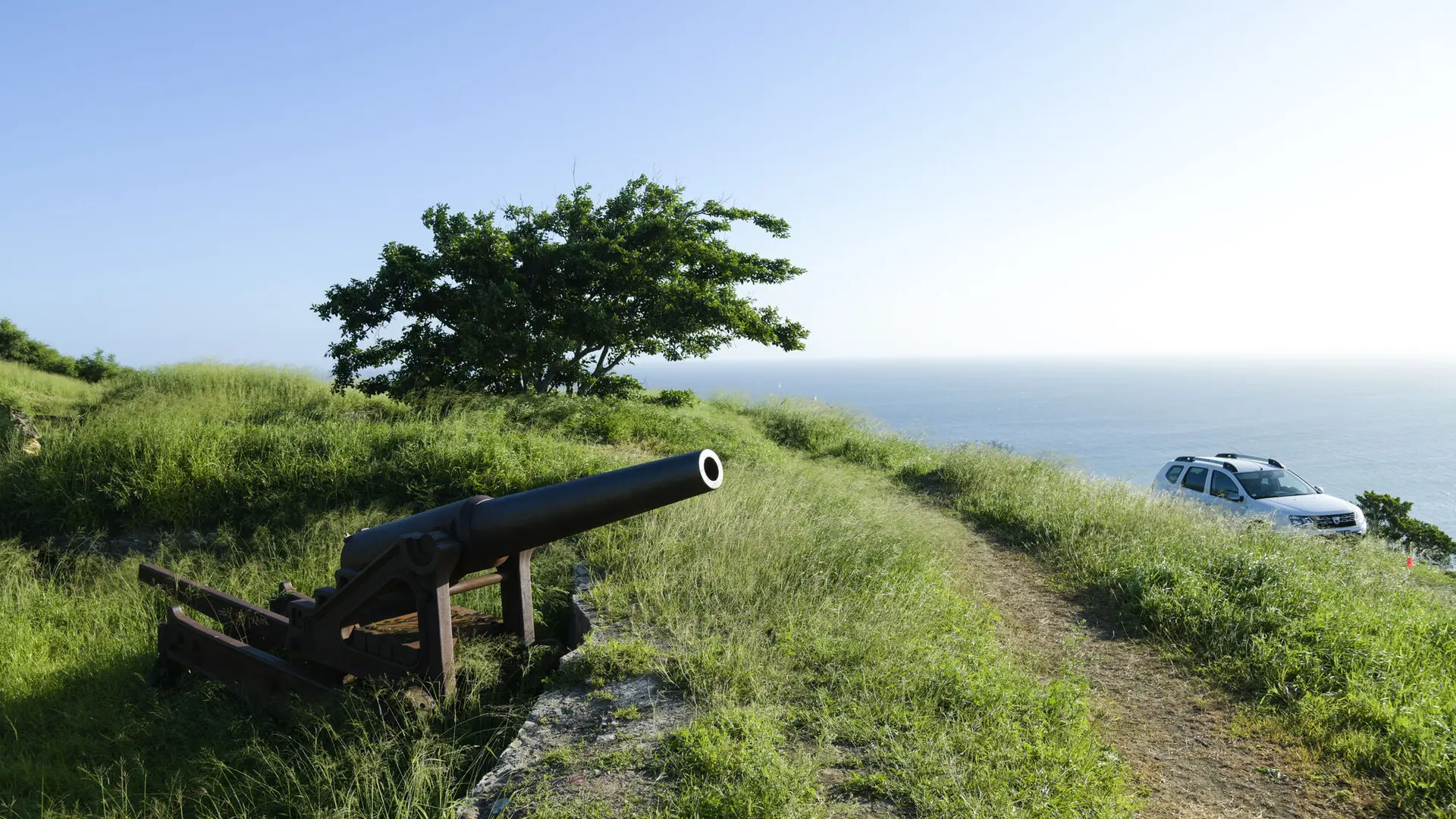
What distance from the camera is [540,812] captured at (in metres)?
3.27

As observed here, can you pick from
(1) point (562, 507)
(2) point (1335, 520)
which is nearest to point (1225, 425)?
(2) point (1335, 520)

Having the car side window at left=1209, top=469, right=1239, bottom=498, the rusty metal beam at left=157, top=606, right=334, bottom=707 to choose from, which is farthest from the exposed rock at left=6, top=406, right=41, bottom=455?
the car side window at left=1209, top=469, right=1239, bottom=498

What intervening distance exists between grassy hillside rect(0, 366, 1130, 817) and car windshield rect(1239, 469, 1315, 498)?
27.1 ft

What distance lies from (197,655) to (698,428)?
970cm

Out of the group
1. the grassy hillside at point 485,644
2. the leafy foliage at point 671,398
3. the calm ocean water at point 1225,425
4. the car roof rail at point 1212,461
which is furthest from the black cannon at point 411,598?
the car roof rail at point 1212,461

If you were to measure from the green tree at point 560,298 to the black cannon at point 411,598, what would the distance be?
858 centimetres

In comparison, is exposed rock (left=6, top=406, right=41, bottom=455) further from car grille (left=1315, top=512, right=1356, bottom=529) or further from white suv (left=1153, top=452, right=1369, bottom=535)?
car grille (left=1315, top=512, right=1356, bottom=529)

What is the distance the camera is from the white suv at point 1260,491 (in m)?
13.7

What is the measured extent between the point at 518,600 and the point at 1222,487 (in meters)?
15.2

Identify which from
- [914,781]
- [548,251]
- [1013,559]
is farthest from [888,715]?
[548,251]

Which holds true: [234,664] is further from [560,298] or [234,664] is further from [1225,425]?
[1225,425]

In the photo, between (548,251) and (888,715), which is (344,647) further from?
(548,251)

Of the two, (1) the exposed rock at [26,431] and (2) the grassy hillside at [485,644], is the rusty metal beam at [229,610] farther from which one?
(1) the exposed rock at [26,431]

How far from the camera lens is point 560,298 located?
1544 cm
